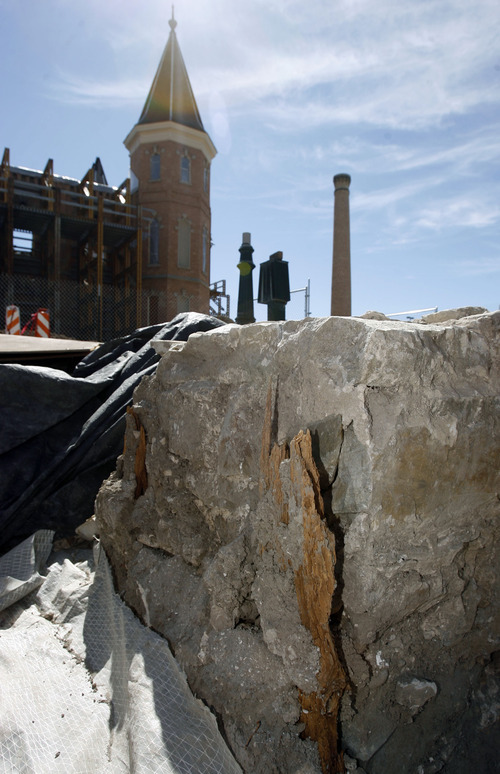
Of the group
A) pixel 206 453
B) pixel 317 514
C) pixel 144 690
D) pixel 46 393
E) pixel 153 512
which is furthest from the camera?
pixel 46 393

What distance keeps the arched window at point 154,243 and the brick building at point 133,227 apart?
44mm

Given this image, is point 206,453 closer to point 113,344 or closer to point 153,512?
point 153,512

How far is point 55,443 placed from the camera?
14.2 feet

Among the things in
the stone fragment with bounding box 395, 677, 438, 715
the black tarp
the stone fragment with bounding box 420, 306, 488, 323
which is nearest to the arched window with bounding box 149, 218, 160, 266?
the black tarp

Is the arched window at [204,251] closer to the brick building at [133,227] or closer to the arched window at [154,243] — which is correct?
the brick building at [133,227]

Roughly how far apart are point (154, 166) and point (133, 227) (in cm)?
497

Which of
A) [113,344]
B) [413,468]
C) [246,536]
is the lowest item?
[246,536]

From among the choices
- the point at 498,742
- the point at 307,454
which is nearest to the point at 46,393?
the point at 307,454

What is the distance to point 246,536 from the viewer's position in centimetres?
224

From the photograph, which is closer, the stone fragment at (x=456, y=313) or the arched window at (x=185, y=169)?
the stone fragment at (x=456, y=313)

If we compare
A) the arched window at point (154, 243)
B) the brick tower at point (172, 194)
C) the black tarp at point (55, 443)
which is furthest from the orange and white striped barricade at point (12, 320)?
the arched window at point (154, 243)

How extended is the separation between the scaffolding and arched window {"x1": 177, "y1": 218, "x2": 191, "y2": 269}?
5.56 ft

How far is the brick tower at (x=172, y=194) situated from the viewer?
22188 millimetres

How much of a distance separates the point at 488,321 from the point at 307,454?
1.03m
